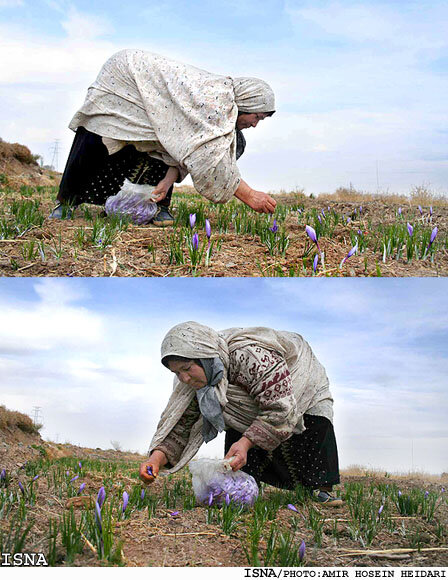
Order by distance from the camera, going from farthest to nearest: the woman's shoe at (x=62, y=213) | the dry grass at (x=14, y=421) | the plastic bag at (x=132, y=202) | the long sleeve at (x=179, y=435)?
the dry grass at (x=14, y=421) → the woman's shoe at (x=62, y=213) → the plastic bag at (x=132, y=202) → the long sleeve at (x=179, y=435)

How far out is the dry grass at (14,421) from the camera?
561 cm

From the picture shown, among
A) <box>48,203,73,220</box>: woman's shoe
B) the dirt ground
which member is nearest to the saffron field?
<box>48,203,73,220</box>: woman's shoe

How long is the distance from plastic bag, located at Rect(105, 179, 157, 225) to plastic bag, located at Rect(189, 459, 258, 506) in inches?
74.7

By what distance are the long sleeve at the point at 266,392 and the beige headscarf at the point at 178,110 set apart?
49.0 inches

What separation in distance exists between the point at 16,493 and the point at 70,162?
2.40m

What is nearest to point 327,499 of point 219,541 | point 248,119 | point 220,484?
point 220,484

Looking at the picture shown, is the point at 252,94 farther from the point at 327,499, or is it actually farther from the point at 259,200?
the point at 327,499

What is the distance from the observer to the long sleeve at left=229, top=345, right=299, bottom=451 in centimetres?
322

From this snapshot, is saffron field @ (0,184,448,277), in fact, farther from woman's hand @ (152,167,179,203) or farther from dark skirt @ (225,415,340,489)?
dark skirt @ (225,415,340,489)

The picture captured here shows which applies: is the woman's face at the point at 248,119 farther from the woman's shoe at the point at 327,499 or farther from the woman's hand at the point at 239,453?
the woman's shoe at the point at 327,499

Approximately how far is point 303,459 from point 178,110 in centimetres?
241

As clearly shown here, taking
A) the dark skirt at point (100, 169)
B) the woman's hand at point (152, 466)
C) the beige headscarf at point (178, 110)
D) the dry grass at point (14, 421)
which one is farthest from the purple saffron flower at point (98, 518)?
the dry grass at point (14, 421)

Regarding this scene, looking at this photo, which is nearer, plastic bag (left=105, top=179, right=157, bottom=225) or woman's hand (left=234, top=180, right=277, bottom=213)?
woman's hand (left=234, top=180, right=277, bottom=213)

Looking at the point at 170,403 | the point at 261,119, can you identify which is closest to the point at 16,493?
the point at 170,403
